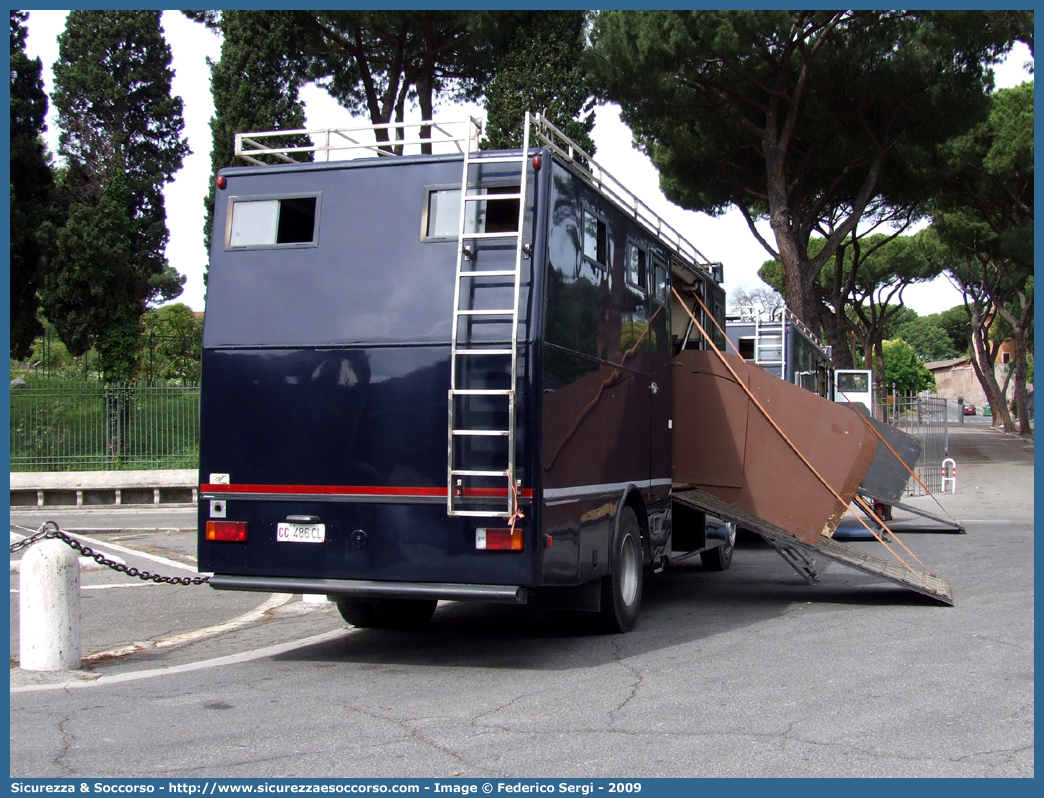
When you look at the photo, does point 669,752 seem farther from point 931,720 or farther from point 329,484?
point 329,484

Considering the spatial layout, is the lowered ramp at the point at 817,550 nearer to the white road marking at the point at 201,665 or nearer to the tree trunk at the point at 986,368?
the white road marking at the point at 201,665

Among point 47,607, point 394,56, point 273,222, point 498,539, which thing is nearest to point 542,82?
point 394,56

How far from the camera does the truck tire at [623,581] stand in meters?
8.12

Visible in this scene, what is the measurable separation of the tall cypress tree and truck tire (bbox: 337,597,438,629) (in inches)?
744

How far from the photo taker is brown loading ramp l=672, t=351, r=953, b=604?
10.1 metres

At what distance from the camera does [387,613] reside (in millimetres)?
8859

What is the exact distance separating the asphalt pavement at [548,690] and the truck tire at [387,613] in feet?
0.50

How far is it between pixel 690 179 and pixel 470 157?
2520 cm

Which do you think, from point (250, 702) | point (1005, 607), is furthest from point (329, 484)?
point (1005, 607)

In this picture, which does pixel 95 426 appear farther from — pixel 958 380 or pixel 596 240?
pixel 958 380

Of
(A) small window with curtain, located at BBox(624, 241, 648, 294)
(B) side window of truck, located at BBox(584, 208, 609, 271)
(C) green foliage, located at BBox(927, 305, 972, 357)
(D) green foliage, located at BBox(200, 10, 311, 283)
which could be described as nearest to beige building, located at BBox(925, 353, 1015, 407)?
(C) green foliage, located at BBox(927, 305, 972, 357)

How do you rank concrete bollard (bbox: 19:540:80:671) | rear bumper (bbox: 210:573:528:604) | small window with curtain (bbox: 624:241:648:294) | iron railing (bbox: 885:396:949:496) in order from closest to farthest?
rear bumper (bbox: 210:573:528:604)
concrete bollard (bbox: 19:540:80:671)
small window with curtain (bbox: 624:241:648:294)
iron railing (bbox: 885:396:949:496)

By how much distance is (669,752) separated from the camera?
515cm

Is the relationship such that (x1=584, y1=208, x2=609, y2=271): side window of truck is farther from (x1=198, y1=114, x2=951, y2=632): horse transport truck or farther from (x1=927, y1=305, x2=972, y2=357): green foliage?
(x1=927, y1=305, x2=972, y2=357): green foliage
